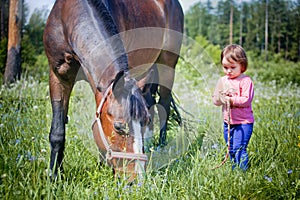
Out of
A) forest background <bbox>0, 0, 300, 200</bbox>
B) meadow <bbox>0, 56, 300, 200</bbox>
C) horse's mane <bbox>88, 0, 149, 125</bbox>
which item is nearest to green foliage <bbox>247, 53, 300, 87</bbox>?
forest background <bbox>0, 0, 300, 200</bbox>

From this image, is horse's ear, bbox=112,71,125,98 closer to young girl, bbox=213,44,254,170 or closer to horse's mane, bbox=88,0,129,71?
horse's mane, bbox=88,0,129,71

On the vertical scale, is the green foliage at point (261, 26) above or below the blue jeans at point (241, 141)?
above

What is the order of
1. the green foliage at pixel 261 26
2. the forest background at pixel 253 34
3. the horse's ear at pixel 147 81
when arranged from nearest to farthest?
1. the horse's ear at pixel 147 81
2. the forest background at pixel 253 34
3. the green foliage at pixel 261 26

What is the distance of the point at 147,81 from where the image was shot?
4258 mm

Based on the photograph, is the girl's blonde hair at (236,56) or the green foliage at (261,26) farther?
the green foliage at (261,26)

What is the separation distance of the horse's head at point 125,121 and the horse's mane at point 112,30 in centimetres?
10

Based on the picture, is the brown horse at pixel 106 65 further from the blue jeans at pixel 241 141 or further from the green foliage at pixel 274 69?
the green foliage at pixel 274 69

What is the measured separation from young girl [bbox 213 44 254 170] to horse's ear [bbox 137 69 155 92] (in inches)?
59.0

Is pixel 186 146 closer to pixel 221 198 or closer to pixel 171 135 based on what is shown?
pixel 171 135

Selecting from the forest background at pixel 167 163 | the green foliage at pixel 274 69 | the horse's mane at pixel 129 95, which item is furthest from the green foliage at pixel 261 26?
the horse's mane at pixel 129 95

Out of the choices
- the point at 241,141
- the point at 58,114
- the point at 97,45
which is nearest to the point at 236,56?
the point at 241,141

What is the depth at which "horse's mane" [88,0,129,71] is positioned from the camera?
2.12 m

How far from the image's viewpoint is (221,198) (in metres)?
2.13

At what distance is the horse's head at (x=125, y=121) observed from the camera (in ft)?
6.70
